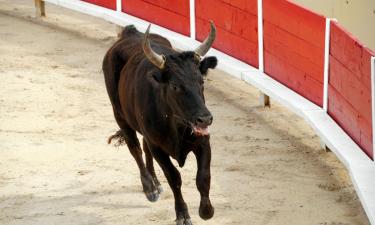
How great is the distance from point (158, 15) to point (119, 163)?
403cm

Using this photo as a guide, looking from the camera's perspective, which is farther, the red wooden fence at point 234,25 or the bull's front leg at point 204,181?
the red wooden fence at point 234,25

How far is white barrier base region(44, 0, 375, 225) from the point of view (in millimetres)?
6055

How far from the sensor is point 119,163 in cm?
743

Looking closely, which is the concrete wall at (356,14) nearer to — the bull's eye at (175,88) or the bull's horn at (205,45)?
the bull's horn at (205,45)

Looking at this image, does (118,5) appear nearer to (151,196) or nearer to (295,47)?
(295,47)

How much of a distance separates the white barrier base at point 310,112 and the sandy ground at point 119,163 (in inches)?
9.6

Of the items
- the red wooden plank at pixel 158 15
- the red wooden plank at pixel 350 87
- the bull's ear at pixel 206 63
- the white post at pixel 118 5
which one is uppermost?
the bull's ear at pixel 206 63

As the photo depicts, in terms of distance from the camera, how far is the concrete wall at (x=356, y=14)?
10188 mm

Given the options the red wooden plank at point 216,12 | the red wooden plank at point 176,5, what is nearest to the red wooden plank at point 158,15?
the red wooden plank at point 176,5

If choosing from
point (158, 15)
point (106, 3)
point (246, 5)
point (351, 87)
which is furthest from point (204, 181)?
point (106, 3)

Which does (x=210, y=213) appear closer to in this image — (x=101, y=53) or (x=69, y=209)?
(x=69, y=209)

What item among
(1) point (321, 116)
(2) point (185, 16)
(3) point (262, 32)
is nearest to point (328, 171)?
(1) point (321, 116)

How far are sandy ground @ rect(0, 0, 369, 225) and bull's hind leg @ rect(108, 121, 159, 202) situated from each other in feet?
0.27

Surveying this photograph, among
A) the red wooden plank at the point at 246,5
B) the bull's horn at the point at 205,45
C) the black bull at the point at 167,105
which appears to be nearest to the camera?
the black bull at the point at 167,105
